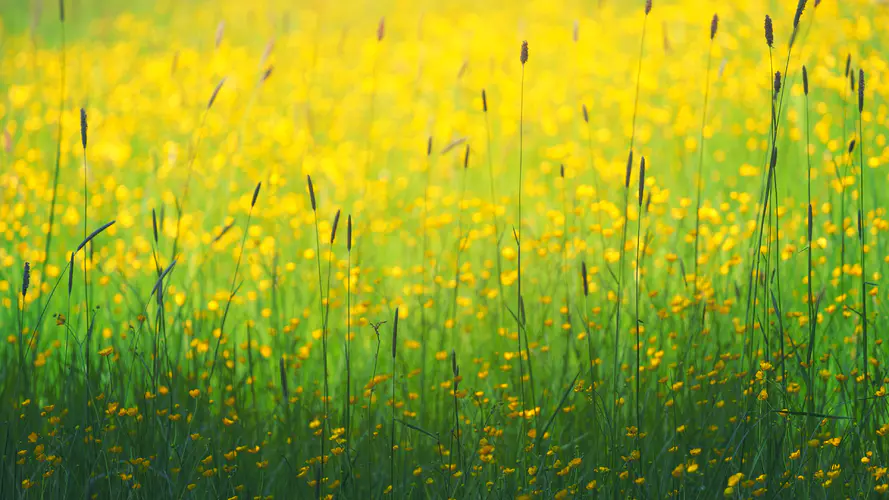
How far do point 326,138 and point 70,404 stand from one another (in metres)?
3.68

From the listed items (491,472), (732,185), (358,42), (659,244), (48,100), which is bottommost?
(491,472)

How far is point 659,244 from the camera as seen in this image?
366cm

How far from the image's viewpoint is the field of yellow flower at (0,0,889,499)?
202 centimetres

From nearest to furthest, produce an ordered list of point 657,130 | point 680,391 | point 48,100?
point 680,391
point 657,130
point 48,100

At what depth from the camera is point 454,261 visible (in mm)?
3633

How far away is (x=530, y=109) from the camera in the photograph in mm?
6117

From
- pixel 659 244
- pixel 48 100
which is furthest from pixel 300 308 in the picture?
pixel 48 100

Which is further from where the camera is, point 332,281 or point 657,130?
point 657,130

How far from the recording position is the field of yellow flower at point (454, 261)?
79.7 inches

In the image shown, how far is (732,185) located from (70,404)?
3119 mm

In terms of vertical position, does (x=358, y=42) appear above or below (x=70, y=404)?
above

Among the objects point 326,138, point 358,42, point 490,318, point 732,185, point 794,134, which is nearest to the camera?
point 490,318

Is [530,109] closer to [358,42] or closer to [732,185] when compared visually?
[732,185]

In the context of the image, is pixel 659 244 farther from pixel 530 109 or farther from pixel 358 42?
pixel 358 42
